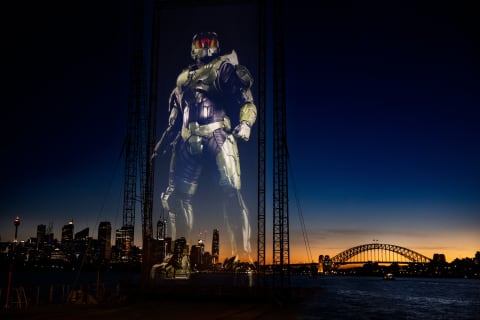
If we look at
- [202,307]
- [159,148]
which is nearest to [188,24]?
[159,148]

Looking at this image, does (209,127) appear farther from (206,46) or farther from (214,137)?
(206,46)

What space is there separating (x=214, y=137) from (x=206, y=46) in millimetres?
4857

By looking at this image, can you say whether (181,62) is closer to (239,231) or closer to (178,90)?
(178,90)

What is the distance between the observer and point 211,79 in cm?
2566

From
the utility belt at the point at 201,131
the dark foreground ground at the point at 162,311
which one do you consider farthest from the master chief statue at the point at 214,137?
the dark foreground ground at the point at 162,311

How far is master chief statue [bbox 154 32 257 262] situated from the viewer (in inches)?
984

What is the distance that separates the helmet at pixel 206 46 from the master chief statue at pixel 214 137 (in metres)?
0.05

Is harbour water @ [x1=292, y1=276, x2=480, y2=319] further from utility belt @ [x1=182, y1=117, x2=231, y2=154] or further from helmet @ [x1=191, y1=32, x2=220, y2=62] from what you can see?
helmet @ [x1=191, y1=32, x2=220, y2=62]

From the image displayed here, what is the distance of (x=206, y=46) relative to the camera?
25984mm

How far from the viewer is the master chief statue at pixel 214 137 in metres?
25.0

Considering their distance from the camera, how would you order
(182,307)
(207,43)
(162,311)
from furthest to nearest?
(207,43), (182,307), (162,311)

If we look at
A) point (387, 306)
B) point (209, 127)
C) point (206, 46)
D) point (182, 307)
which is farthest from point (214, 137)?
point (387, 306)

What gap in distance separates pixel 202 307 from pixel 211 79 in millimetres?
11427

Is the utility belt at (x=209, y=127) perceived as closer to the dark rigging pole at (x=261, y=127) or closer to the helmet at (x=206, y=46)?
the dark rigging pole at (x=261, y=127)
